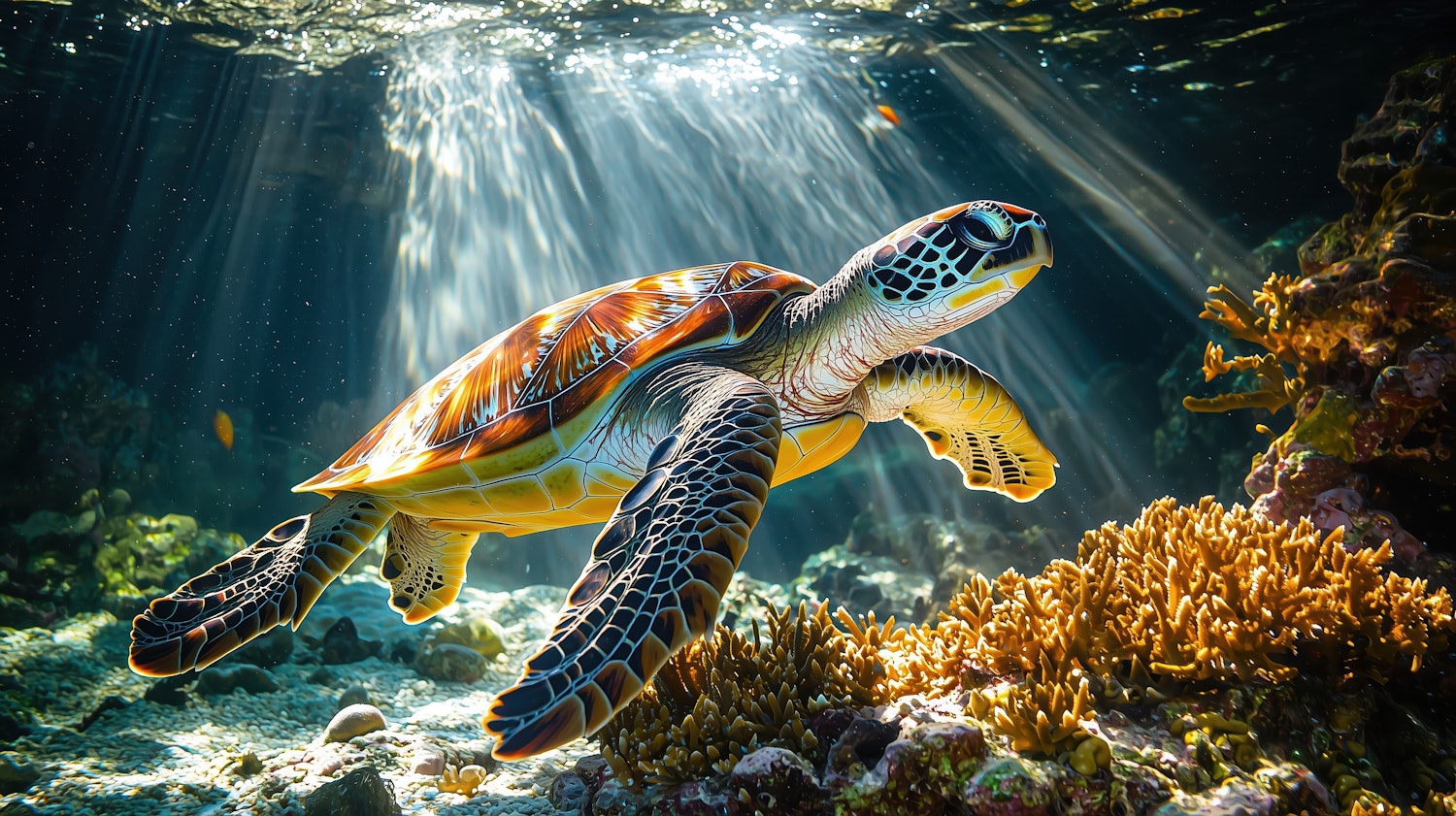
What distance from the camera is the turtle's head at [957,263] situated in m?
2.26

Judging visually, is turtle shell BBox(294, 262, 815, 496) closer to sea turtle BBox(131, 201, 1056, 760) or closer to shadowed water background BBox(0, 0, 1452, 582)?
sea turtle BBox(131, 201, 1056, 760)

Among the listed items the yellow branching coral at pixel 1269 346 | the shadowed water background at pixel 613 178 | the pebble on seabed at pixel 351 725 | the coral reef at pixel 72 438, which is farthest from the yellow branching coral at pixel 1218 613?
the coral reef at pixel 72 438

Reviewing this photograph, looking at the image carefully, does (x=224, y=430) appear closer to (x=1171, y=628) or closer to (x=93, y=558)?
(x=93, y=558)

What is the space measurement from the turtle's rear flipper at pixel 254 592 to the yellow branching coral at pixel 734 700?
1.52 metres

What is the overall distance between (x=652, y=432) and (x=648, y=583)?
3.31 feet

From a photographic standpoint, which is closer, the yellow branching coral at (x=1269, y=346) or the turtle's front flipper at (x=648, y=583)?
the turtle's front flipper at (x=648, y=583)

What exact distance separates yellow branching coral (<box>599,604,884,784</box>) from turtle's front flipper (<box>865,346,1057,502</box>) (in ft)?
4.22

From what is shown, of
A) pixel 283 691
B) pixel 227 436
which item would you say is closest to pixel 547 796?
pixel 283 691

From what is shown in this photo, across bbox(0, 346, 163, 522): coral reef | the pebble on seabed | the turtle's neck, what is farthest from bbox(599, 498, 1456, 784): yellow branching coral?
bbox(0, 346, 163, 522): coral reef

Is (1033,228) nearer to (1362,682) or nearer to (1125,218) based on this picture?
(1362,682)

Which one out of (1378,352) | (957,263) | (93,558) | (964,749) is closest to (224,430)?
(93,558)

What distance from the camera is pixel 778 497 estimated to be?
11359mm

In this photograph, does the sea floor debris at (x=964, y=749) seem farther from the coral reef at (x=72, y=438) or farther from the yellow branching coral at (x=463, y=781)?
the coral reef at (x=72, y=438)

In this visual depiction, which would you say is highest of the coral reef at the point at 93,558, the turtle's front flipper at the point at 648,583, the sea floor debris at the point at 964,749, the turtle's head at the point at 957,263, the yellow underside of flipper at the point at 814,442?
the turtle's head at the point at 957,263
